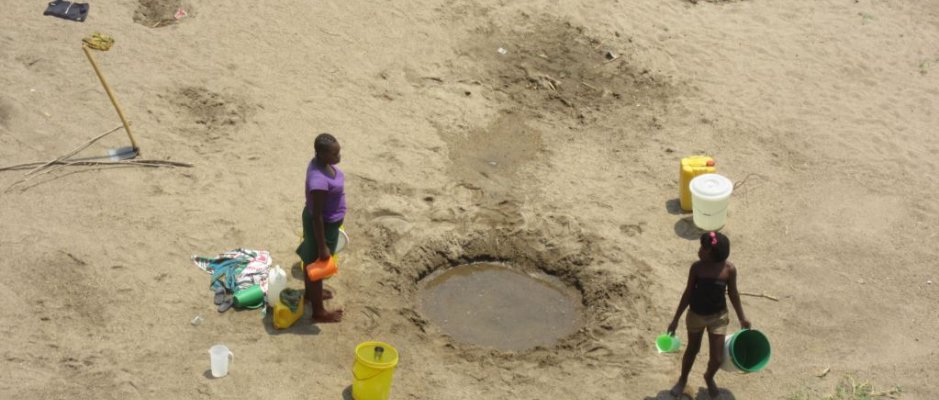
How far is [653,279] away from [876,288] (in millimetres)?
1758

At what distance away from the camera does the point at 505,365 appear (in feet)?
22.9

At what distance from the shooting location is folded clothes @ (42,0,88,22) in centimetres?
1017

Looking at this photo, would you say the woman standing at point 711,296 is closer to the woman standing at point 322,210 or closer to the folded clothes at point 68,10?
the woman standing at point 322,210

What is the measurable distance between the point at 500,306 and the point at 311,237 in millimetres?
1654

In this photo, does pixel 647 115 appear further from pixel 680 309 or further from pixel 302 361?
pixel 302 361

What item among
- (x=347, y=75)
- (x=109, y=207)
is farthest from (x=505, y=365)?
(x=347, y=75)

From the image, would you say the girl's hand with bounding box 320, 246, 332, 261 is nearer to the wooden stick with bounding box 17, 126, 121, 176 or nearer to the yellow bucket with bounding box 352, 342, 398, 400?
the yellow bucket with bounding box 352, 342, 398, 400

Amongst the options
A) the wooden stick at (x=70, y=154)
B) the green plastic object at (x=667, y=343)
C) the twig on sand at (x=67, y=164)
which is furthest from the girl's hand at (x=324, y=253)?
the wooden stick at (x=70, y=154)

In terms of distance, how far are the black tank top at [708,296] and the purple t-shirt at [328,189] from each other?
7.83ft

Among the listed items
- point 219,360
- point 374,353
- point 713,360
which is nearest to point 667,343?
point 713,360

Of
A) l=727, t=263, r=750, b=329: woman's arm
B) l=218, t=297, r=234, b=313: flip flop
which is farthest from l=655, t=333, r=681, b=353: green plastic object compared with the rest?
l=218, t=297, r=234, b=313: flip flop

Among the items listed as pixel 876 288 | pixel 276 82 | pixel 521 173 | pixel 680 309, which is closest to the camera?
pixel 680 309

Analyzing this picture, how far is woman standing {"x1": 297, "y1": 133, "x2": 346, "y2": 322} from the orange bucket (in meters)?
0.04

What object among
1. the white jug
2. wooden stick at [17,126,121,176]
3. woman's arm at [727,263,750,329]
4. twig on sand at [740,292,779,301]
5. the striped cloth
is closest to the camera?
woman's arm at [727,263,750,329]
